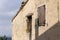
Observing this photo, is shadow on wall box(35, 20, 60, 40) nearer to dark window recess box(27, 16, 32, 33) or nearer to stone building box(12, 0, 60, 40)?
stone building box(12, 0, 60, 40)

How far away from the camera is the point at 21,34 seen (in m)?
23.6

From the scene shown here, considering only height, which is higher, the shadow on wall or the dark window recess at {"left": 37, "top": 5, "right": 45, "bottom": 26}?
the dark window recess at {"left": 37, "top": 5, "right": 45, "bottom": 26}

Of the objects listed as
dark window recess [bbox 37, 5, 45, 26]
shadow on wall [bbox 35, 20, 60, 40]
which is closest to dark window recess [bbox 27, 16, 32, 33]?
dark window recess [bbox 37, 5, 45, 26]

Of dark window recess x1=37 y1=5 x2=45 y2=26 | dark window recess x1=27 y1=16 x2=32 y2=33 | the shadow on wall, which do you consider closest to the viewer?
the shadow on wall

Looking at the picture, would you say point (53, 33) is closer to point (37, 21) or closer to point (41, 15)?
point (41, 15)

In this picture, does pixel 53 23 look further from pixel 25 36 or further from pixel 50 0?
pixel 25 36

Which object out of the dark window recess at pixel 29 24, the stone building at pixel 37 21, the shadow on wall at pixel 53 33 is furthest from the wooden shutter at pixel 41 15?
the dark window recess at pixel 29 24

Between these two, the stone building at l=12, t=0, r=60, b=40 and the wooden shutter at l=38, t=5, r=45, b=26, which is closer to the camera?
the stone building at l=12, t=0, r=60, b=40

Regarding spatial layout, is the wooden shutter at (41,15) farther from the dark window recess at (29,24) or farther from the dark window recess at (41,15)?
the dark window recess at (29,24)

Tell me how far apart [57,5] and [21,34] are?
683 cm

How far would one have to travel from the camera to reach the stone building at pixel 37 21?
17594mm

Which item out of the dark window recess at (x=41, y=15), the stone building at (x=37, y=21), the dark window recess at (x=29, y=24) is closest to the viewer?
the stone building at (x=37, y=21)

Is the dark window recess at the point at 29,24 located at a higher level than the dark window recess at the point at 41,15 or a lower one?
lower

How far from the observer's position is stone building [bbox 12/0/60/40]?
1759 centimetres
